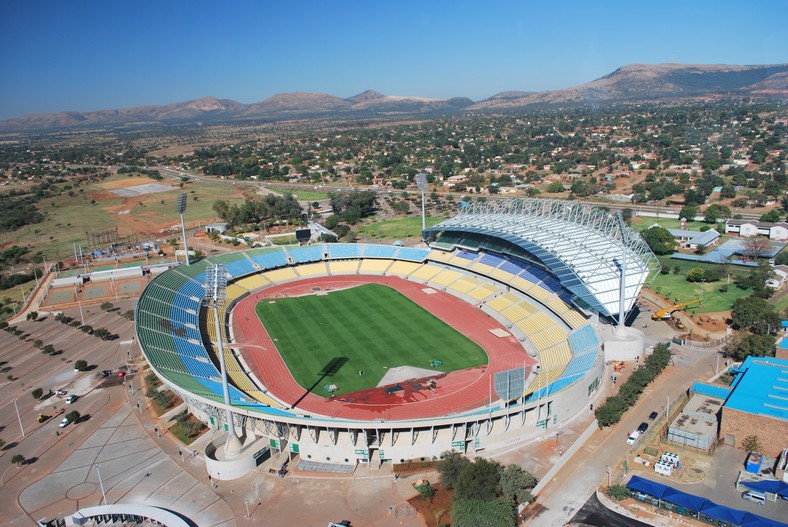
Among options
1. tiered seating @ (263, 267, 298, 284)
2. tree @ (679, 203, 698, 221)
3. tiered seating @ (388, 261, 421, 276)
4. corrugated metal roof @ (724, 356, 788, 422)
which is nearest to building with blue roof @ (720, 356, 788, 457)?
corrugated metal roof @ (724, 356, 788, 422)

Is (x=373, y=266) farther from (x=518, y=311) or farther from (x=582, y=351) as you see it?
(x=582, y=351)

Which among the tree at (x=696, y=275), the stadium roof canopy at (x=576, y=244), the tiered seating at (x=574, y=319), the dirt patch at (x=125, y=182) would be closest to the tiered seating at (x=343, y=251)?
the stadium roof canopy at (x=576, y=244)

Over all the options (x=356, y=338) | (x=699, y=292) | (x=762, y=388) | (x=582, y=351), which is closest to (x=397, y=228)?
(x=356, y=338)

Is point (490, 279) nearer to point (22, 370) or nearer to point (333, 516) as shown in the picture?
point (333, 516)

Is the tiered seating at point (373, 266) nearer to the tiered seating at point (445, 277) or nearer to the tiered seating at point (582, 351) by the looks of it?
the tiered seating at point (445, 277)

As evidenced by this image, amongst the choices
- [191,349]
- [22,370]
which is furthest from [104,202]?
[191,349]

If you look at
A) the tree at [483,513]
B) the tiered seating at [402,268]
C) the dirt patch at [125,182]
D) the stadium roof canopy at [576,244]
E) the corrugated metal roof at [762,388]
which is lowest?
the dirt patch at [125,182]
